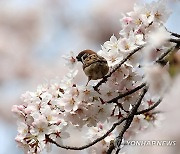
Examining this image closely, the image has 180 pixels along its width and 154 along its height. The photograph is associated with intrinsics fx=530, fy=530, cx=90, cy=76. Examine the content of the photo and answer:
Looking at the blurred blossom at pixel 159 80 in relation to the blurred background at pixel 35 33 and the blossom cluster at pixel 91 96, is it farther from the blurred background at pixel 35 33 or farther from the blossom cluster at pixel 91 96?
the blurred background at pixel 35 33

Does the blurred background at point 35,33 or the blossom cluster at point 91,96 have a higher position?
the blurred background at point 35,33

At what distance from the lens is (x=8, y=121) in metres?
2.56

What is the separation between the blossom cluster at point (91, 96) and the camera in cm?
74

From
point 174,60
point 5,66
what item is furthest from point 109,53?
point 5,66

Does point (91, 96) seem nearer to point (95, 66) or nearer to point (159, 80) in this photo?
point (95, 66)

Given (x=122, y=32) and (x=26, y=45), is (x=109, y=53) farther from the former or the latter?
(x=26, y=45)

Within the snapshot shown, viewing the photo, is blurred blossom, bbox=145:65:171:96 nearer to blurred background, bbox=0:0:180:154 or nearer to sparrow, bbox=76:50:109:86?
sparrow, bbox=76:50:109:86

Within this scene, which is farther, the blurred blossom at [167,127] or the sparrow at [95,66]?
the sparrow at [95,66]

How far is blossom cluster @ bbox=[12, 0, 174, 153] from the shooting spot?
0.74 meters

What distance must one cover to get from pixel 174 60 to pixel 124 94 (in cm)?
29

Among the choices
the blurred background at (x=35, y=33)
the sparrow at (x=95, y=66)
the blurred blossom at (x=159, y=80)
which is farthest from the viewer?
the blurred background at (x=35, y=33)

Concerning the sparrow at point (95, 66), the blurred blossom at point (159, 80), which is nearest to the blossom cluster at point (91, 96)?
the sparrow at point (95, 66)

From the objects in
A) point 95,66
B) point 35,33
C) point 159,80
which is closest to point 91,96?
point 95,66

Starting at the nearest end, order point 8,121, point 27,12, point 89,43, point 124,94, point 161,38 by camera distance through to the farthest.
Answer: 1. point 161,38
2. point 124,94
3. point 8,121
4. point 89,43
5. point 27,12
